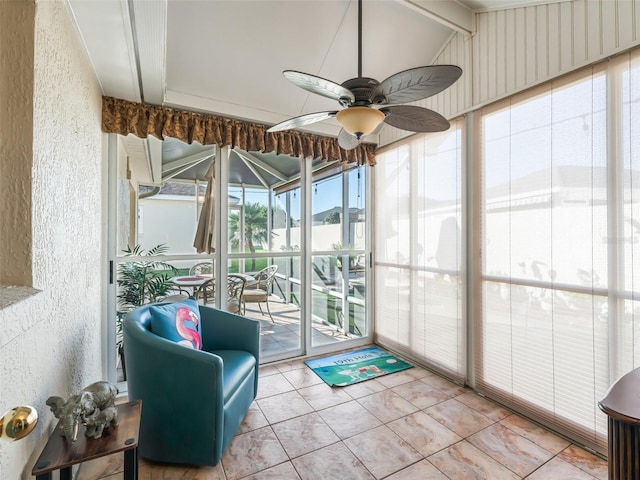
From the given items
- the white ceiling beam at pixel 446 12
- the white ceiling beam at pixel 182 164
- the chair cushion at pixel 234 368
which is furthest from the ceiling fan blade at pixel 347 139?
the chair cushion at pixel 234 368

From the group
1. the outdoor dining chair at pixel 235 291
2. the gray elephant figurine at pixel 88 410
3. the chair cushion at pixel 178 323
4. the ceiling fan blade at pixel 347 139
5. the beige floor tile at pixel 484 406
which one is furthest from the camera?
the outdoor dining chair at pixel 235 291

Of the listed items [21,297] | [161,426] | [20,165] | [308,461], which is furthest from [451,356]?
[20,165]

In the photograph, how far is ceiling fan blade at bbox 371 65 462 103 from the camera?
1.29 metres

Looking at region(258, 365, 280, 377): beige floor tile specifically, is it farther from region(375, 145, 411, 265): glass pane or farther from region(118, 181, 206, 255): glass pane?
region(375, 145, 411, 265): glass pane

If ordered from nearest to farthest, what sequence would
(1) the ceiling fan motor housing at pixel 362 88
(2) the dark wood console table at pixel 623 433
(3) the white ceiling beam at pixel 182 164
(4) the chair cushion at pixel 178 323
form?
1. (2) the dark wood console table at pixel 623 433
2. (1) the ceiling fan motor housing at pixel 362 88
3. (4) the chair cushion at pixel 178 323
4. (3) the white ceiling beam at pixel 182 164

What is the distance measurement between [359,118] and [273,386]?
7.47 feet

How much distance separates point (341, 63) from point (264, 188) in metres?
1.36

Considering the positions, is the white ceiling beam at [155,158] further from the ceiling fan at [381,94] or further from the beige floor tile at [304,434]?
the beige floor tile at [304,434]

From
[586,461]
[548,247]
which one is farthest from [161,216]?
[586,461]

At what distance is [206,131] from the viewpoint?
269cm

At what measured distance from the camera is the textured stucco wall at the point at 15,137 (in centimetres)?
109

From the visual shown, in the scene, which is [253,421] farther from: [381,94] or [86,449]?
[381,94]

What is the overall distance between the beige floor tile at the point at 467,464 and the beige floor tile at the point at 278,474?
802mm

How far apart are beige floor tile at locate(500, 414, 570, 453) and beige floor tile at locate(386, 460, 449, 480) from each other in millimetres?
740
